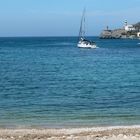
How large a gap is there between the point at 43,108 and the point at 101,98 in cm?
551

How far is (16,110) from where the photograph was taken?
96.3 ft

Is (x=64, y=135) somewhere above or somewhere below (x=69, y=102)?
above

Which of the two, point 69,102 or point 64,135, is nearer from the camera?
point 64,135

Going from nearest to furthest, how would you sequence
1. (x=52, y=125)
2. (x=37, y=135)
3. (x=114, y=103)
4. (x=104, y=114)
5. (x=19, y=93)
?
(x=37, y=135) → (x=52, y=125) → (x=104, y=114) → (x=114, y=103) → (x=19, y=93)

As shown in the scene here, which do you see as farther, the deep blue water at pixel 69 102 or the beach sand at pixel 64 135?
the deep blue water at pixel 69 102

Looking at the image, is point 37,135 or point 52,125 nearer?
point 37,135

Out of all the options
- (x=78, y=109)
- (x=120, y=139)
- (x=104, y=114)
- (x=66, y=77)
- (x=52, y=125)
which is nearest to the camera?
(x=120, y=139)

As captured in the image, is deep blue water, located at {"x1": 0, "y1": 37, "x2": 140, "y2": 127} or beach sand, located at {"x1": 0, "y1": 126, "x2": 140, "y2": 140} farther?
deep blue water, located at {"x1": 0, "y1": 37, "x2": 140, "y2": 127}

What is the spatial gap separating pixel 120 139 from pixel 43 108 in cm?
1286

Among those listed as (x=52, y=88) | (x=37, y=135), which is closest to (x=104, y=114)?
(x=37, y=135)

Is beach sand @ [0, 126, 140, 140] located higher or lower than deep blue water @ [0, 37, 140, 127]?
higher

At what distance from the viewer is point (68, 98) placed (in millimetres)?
34500

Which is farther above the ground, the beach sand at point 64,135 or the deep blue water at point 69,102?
the beach sand at point 64,135

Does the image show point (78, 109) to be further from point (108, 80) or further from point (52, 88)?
point (108, 80)
